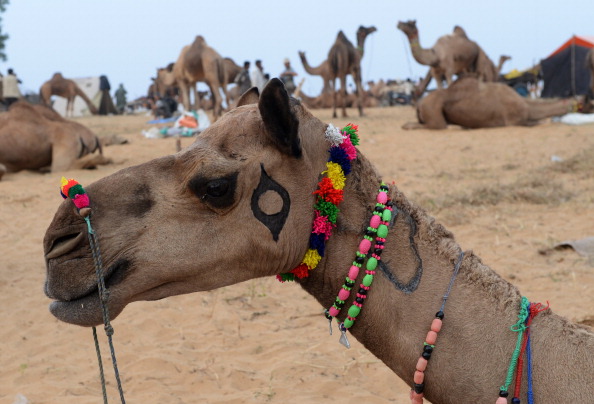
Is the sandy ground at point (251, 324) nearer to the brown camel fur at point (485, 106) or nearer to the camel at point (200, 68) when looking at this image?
the brown camel fur at point (485, 106)

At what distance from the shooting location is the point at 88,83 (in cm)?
3716

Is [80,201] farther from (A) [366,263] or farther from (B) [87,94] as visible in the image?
(B) [87,94]

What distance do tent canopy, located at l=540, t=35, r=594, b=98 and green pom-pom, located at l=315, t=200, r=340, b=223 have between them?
78.4ft

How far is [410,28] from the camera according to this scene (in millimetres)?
Result: 19688

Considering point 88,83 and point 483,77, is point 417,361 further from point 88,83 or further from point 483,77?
point 88,83

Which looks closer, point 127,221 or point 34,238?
point 127,221

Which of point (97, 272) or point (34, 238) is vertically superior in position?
point (97, 272)

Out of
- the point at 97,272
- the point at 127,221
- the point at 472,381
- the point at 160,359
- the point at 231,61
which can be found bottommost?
the point at 160,359

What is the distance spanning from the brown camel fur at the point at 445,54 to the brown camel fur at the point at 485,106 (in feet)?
15.0

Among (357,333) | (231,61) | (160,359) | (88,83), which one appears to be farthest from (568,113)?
(88,83)

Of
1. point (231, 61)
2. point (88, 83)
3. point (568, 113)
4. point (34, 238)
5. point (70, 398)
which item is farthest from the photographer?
point (88, 83)

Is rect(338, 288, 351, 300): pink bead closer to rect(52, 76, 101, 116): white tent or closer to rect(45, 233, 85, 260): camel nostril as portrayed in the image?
rect(45, 233, 85, 260): camel nostril

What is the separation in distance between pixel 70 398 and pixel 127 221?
2.38 m

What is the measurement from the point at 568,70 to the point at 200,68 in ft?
46.1
